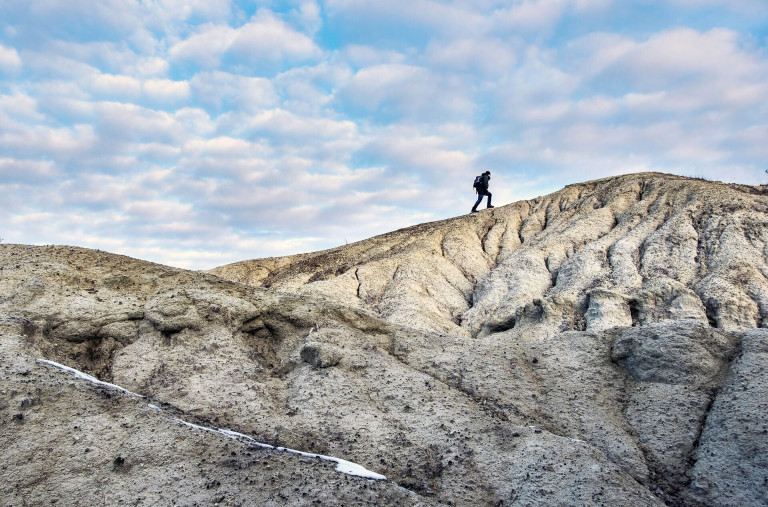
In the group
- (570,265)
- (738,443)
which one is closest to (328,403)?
(738,443)

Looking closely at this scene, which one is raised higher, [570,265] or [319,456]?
[570,265]

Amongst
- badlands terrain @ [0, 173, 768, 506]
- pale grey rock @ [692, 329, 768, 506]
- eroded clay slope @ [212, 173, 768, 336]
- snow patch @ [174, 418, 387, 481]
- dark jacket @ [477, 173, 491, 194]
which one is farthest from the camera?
dark jacket @ [477, 173, 491, 194]

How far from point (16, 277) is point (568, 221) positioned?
2394 cm

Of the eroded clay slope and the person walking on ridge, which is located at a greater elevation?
the person walking on ridge

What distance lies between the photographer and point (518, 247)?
92.5 feet

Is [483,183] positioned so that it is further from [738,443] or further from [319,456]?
[319,456]

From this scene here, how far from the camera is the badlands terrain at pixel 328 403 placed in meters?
6.88

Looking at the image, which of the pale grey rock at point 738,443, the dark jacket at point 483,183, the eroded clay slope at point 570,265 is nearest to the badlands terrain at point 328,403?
the pale grey rock at point 738,443

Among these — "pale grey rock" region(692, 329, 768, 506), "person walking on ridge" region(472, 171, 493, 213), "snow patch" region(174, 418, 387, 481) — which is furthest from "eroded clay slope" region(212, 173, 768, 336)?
"snow patch" region(174, 418, 387, 481)

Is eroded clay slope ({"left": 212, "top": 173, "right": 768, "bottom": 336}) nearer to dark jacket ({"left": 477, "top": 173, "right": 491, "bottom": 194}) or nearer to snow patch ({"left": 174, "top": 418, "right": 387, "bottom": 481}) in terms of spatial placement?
dark jacket ({"left": 477, "top": 173, "right": 491, "bottom": 194})

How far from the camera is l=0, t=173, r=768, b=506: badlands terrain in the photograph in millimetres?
6875

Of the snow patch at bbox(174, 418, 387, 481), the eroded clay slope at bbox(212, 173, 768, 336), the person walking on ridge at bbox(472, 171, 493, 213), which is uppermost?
the person walking on ridge at bbox(472, 171, 493, 213)

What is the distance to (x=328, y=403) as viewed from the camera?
9062 mm

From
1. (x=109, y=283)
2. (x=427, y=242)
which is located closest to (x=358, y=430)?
(x=109, y=283)
